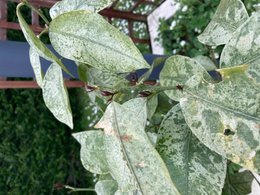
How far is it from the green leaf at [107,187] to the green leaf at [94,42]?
0.26 metres

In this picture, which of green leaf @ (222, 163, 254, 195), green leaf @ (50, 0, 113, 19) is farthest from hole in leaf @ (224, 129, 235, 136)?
green leaf @ (222, 163, 254, 195)

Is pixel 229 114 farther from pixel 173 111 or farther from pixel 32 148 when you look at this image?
pixel 32 148

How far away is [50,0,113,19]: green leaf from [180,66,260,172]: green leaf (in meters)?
0.17

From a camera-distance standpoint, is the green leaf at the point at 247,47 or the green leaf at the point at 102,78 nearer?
the green leaf at the point at 247,47

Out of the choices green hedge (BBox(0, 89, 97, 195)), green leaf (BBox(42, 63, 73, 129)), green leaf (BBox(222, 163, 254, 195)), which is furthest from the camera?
green hedge (BBox(0, 89, 97, 195))

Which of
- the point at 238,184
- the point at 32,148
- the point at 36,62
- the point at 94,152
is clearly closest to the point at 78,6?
the point at 36,62

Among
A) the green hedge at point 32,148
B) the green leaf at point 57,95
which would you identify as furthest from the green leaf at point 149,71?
the green hedge at point 32,148

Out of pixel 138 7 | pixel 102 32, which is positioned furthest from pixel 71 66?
pixel 138 7

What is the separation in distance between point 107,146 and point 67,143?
70.1 inches

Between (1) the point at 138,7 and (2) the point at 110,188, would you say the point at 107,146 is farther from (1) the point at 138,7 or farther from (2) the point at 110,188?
(1) the point at 138,7

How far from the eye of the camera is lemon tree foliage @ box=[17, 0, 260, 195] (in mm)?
414

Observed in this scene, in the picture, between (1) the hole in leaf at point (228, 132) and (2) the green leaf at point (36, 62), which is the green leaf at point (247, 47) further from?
(2) the green leaf at point (36, 62)

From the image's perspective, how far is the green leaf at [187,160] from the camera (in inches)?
18.6

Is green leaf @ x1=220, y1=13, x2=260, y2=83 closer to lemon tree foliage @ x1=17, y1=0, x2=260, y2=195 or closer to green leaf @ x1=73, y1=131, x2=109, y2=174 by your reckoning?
lemon tree foliage @ x1=17, y1=0, x2=260, y2=195
